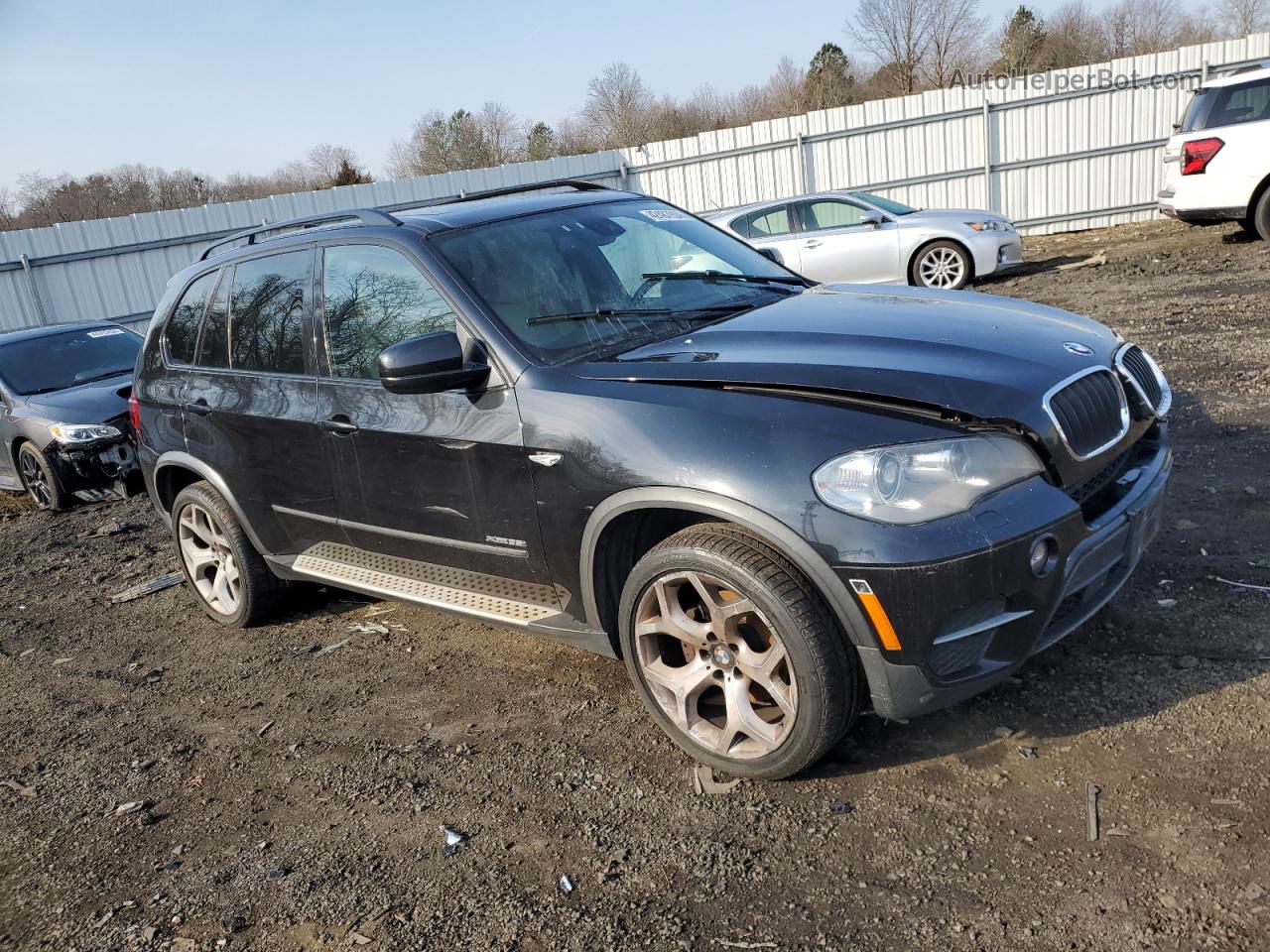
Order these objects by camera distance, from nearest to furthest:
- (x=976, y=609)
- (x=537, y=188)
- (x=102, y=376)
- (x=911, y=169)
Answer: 1. (x=976, y=609)
2. (x=537, y=188)
3. (x=102, y=376)
4. (x=911, y=169)

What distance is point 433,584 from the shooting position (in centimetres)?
390

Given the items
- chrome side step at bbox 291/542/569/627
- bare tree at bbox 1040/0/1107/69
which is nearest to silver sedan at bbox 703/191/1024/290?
chrome side step at bbox 291/542/569/627

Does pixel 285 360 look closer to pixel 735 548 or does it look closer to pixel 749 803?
pixel 735 548

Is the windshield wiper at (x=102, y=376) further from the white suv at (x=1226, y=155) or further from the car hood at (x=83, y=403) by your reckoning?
the white suv at (x=1226, y=155)

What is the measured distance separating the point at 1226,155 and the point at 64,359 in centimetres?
1313

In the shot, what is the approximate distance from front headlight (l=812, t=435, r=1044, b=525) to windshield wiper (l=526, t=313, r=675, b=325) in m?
1.26

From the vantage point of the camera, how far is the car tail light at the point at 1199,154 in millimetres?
11836

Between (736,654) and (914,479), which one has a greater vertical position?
(914,479)

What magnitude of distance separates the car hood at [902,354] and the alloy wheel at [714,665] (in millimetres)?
688

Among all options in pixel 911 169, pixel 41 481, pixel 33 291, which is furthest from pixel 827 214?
pixel 33 291

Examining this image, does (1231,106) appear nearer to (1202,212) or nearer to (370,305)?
(1202,212)

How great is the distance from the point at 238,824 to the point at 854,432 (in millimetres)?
2453

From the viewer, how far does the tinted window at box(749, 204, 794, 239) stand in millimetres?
13086

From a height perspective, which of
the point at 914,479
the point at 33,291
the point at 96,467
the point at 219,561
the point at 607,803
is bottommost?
the point at 607,803
